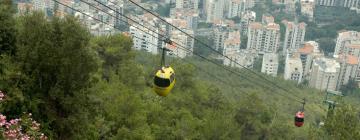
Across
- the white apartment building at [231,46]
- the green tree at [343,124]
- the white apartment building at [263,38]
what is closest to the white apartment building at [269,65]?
the white apartment building at [231,46]

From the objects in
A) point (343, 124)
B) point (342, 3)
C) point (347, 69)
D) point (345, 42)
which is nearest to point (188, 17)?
point (345, 42)

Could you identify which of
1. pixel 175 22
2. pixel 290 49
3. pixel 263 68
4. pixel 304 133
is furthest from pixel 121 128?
pixel 290 49

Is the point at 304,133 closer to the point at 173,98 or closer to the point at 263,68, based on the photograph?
the point at 173,98

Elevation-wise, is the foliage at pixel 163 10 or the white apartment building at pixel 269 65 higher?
the foliage at pixel 163 10

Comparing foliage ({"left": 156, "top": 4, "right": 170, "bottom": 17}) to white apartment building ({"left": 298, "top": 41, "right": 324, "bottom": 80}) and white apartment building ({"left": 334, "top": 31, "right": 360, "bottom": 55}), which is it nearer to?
white apartment building ({"left": 298, "top": 41, "right": 324, "bottom": 80})

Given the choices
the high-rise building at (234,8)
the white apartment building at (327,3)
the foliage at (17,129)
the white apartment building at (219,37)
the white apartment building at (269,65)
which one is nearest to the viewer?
the foliage at (17,129)

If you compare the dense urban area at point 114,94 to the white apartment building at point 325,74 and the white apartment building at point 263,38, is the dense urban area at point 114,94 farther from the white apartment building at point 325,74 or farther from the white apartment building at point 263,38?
the white apartment building at point 263,38

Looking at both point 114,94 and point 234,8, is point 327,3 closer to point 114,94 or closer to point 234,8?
point 234,8
